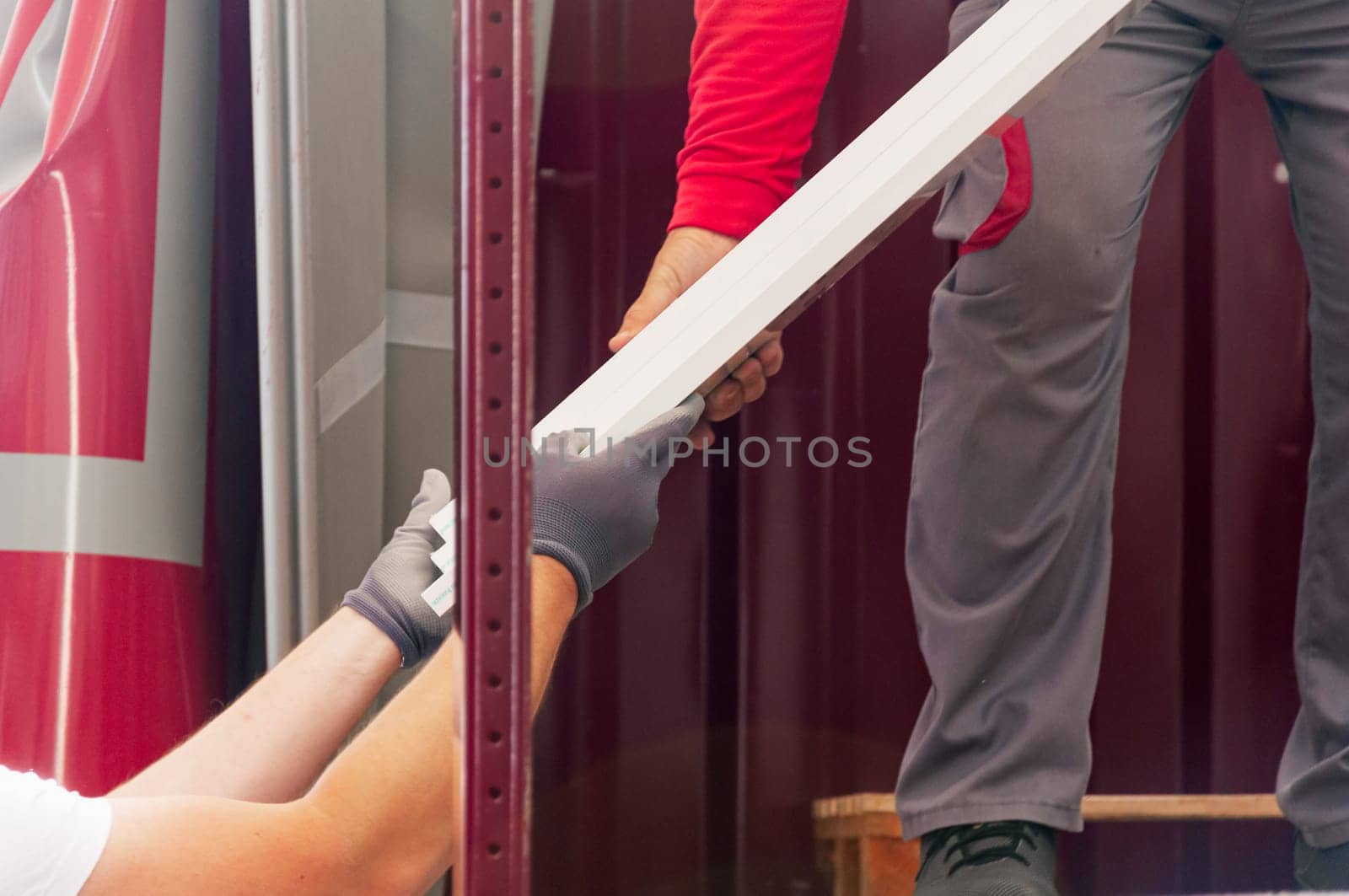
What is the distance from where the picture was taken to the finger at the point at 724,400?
36.9 inches

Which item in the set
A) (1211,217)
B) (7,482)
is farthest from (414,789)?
(1211,217)

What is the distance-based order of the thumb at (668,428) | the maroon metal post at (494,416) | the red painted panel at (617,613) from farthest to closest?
1. the red painted panel at (617,613)
2. the thumb at (668,428)
3. the maroon metal post at (494,416)

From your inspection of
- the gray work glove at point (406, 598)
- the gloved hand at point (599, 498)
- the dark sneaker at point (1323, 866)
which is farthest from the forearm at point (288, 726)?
the dark sneaker at point (1323, 866)

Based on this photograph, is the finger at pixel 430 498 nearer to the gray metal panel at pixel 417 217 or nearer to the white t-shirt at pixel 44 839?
the gray metal panel at pixel 417 217

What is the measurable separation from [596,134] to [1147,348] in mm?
719

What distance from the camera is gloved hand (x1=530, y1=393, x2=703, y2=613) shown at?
2.51 feet

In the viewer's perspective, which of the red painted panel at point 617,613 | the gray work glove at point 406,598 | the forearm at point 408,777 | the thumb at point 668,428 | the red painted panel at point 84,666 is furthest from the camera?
the red painted panel at point 617,613

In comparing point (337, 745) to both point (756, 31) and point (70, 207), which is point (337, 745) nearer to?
point (70, 207)

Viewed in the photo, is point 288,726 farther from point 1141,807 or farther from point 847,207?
point 1141,807

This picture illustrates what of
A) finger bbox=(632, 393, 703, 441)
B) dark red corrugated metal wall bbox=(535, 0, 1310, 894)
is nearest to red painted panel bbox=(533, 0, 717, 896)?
dark red corrugated metal wall bbox=(535, 0, 1310, 894)

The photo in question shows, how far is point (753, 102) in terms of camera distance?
100 cm

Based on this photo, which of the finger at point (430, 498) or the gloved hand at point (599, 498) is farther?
the finger at point (430, 498)

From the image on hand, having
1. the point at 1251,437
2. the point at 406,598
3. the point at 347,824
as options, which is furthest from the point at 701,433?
the point at 1251,437

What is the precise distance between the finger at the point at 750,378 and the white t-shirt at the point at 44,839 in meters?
0.53
